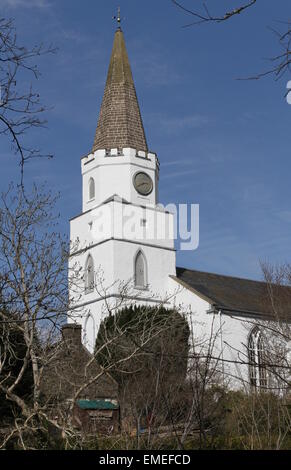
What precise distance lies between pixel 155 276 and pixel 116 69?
14231mm

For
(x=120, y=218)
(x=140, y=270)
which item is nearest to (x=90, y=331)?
(x=140, y=270)

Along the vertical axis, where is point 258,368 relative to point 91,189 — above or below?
below

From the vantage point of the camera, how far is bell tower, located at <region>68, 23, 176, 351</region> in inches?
1524

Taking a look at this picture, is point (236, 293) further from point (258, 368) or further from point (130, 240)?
point (258, 368)

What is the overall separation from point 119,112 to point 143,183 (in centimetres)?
500

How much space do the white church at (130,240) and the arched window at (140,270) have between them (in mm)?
58

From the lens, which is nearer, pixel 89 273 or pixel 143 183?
pixel 89 273

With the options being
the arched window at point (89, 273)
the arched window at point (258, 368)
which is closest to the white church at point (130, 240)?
the arched window at point (89, 273)

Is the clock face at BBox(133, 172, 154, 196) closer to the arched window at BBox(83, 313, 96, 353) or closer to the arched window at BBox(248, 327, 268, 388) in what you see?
the arched window at BBox(83, 313, 96, 353)

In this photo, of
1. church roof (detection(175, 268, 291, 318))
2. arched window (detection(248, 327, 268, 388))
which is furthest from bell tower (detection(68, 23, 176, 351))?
arched window (detection(248, 327, 268, 388))

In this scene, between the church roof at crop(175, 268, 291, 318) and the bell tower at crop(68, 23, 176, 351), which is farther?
the church roof at crop(175, 268, 291, 318)

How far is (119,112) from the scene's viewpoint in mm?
43156

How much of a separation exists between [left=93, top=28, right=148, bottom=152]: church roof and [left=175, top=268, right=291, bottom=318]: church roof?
907 cm

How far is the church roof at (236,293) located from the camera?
3903 centimetres
